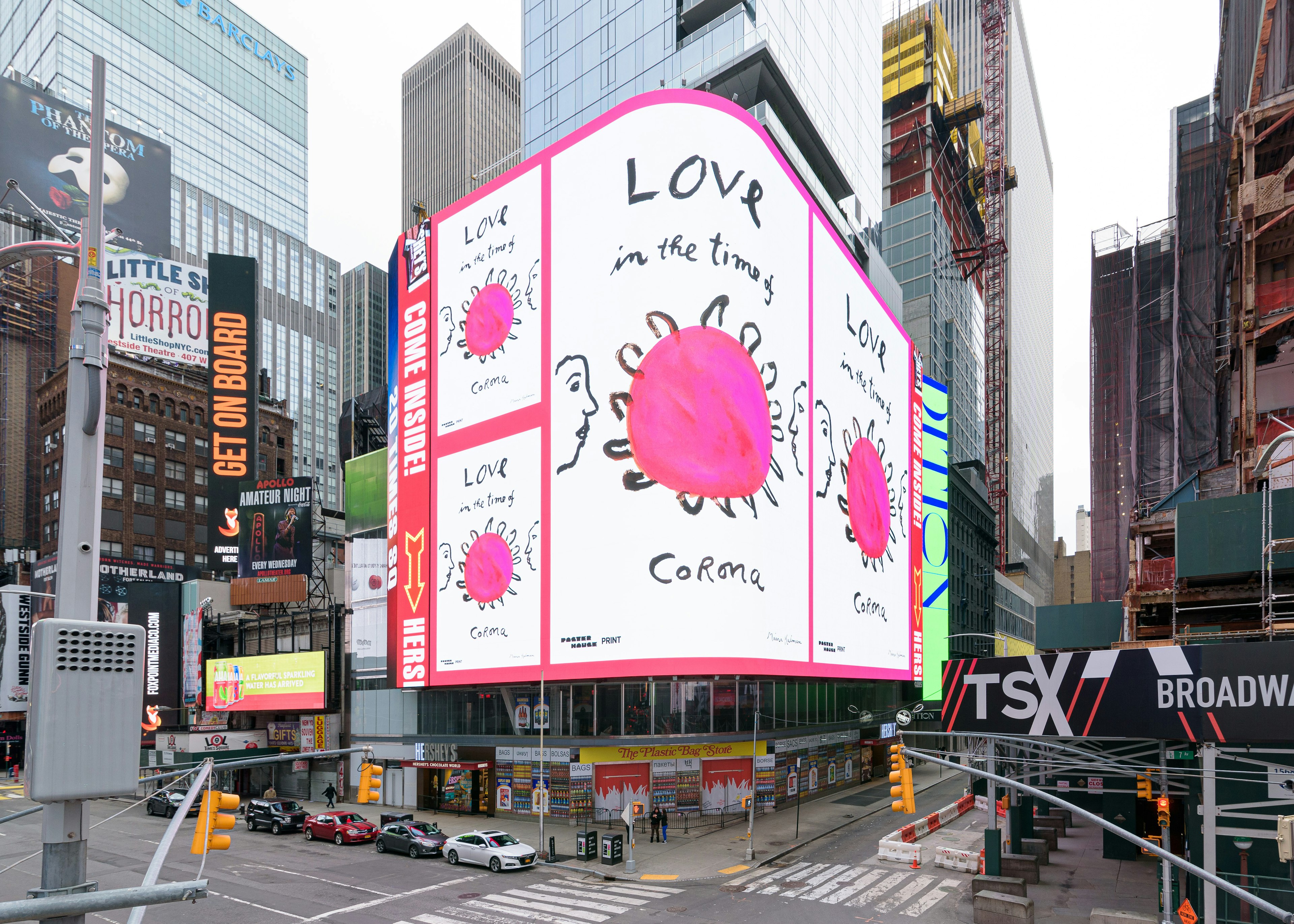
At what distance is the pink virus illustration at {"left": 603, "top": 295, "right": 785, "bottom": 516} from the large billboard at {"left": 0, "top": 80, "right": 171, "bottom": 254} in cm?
7391

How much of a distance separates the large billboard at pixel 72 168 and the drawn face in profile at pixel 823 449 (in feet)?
249

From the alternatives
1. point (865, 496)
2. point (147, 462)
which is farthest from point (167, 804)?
point (147, 462)

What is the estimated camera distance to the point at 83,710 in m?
7.01

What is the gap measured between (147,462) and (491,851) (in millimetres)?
78682

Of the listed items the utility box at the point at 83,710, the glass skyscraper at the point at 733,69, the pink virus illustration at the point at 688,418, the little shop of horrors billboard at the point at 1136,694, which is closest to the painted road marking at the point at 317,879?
the pink virus illustration at the point at 688,418

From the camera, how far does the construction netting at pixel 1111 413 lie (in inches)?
2596

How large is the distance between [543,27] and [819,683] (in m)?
54.3

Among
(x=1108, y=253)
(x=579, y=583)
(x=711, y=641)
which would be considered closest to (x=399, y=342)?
(x=579, y=583)

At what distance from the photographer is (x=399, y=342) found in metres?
50.4

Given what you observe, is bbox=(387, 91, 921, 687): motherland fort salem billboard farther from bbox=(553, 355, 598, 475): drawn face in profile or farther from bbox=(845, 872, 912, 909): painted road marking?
bbox=(845, 872, 912, 909): painted road marking

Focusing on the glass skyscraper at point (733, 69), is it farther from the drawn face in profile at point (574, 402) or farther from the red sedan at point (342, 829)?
the red sedan at point (342, 829)

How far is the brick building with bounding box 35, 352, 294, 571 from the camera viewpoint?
91.0m

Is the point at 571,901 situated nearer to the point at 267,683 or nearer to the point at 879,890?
the point at 879,890

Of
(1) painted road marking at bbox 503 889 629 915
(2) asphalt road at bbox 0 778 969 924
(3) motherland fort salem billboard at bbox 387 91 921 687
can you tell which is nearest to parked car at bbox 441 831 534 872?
(2) asphalt road at bbox 0 778 969 924
